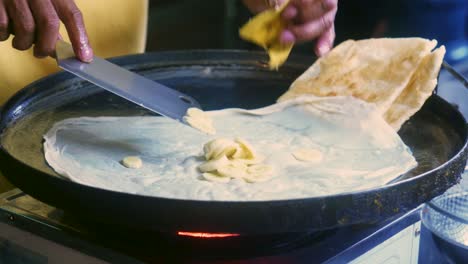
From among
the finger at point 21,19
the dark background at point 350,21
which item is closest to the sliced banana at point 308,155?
the finger at point 21,19

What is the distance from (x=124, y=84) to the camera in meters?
1.14

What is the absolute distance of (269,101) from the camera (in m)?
1.43

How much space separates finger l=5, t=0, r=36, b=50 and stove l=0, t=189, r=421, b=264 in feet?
0.88

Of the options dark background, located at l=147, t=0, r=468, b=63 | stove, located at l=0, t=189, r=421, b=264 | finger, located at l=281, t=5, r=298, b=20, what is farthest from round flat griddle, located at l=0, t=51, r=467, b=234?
dark background, located at l=147, t=0, r=468, b=63

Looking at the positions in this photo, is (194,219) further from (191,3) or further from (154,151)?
(191,3)

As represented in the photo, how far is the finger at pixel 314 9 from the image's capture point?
46.9 inches

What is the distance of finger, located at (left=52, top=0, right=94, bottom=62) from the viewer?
3.65 ft

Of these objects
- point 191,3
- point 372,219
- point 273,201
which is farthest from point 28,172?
point 191,3

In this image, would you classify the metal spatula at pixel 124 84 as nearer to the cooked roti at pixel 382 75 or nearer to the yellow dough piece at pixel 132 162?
the yellow dough piece at pixel 132 162

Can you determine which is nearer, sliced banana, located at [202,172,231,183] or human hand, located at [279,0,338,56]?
sliced banana, located at [202,172,231,183]

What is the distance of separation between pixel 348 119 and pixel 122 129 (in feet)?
1.40

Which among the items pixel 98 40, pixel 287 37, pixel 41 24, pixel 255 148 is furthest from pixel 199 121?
pixel 98 40

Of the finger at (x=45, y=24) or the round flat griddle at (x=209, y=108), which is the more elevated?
the finger at (x=45, y=24)

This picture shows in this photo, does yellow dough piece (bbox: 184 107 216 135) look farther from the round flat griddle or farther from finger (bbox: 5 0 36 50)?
finger (bbox: 5 0 36 50)
